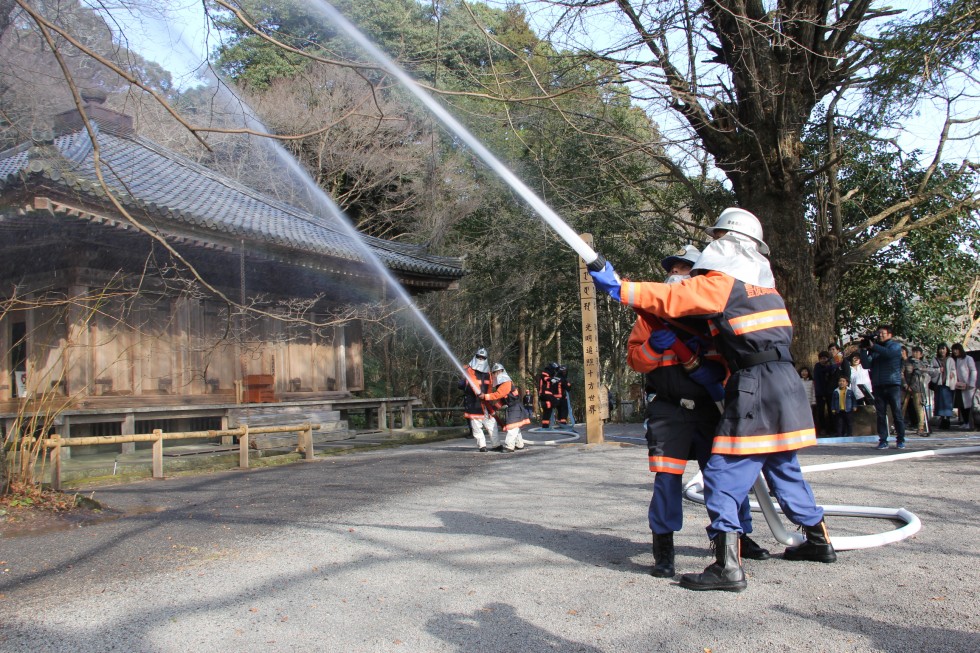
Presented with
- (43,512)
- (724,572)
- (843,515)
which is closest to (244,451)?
(43,512)

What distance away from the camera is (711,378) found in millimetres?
4230

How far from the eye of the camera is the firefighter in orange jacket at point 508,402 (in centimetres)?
1258

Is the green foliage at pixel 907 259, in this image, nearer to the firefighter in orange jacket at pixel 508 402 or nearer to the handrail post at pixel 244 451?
the firefighter in orange jacket at pixel 508 402

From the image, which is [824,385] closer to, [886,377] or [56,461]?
[886,377]

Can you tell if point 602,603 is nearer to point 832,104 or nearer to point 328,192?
point 832,104

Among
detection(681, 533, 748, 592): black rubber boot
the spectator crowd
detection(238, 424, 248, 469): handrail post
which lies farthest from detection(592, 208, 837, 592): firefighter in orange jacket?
detection(238, 424, 248, 469): handrail post

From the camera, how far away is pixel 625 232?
72.7ft

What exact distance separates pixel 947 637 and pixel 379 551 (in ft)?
10.3

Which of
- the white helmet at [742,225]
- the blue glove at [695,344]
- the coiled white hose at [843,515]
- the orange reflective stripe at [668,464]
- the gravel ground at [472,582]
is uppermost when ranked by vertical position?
the white helmet at [742,225]

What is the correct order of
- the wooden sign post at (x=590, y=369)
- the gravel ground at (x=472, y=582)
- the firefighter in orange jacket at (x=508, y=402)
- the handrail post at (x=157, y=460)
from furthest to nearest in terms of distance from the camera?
the wooden sign post at (x=590, y=369) → the firefighter in orange jacket at (x=508, y=402) → the handrail post at (x=157, y=460) → the gravel ground at (x=472, y=582)

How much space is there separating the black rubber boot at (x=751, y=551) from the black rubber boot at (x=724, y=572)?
2.32 ft

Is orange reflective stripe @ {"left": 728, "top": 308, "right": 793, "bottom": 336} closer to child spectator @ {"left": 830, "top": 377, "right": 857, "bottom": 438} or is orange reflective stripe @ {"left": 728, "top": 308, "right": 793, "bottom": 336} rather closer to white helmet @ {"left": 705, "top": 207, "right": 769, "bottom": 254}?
white helmet @ {"left": 705, "top": 207, "right": 769, "bottom": 254}

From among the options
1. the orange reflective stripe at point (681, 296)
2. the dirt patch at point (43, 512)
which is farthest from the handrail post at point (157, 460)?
the orange reflective stripe at point (681, 296)

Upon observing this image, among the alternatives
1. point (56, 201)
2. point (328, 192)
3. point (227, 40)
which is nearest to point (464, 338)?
point (328, 192)
